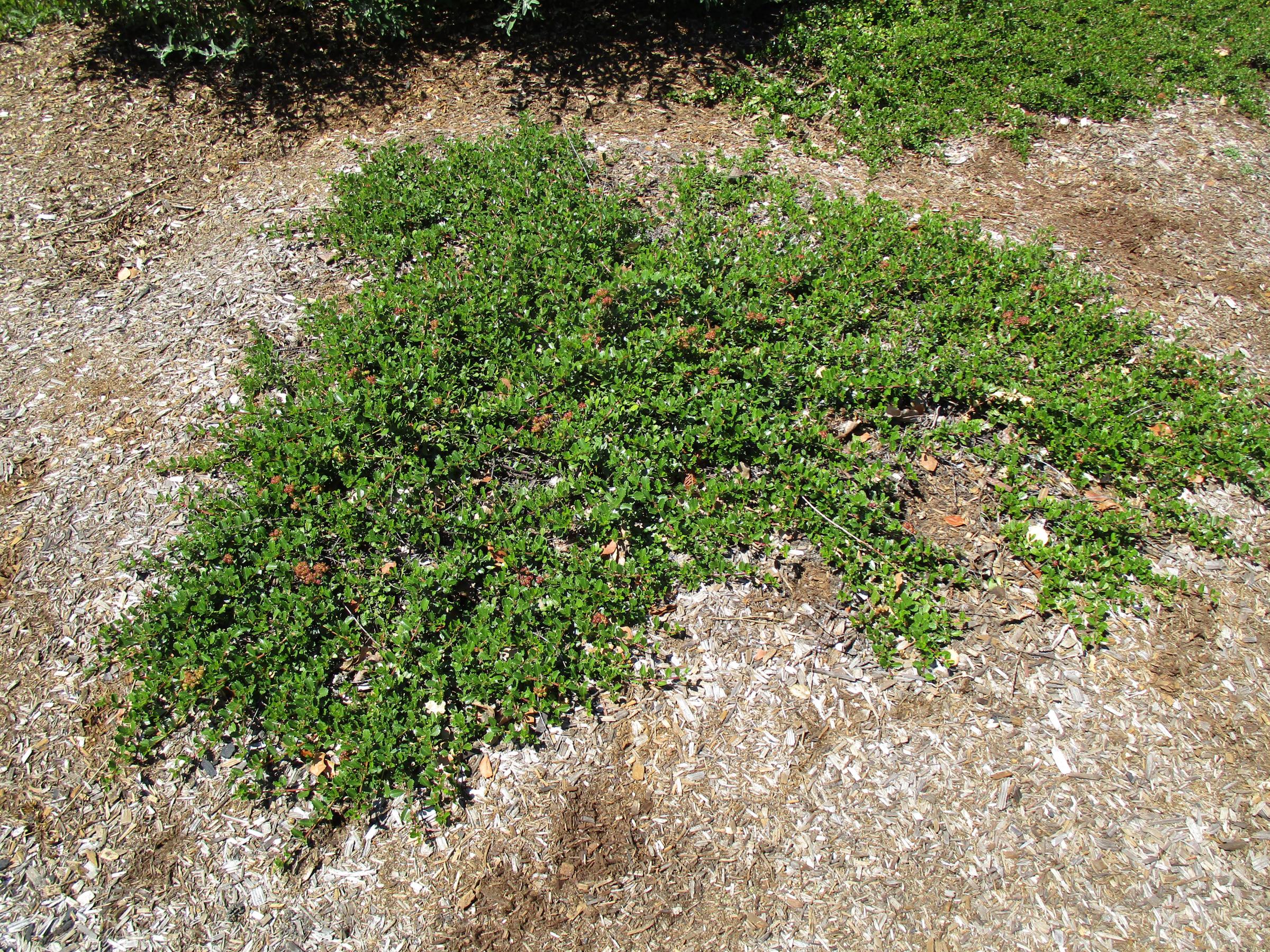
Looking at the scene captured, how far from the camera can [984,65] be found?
7047 mm

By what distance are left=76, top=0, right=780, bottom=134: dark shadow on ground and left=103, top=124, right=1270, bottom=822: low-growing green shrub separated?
2.06 m

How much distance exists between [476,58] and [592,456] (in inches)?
206

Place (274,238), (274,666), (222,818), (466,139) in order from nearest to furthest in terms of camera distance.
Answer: (222,818)
(274,666)
(274,238)
(466,139)

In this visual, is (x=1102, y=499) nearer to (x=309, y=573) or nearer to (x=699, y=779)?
(x=699, y=779)

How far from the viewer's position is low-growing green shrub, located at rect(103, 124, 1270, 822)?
10.5 feet

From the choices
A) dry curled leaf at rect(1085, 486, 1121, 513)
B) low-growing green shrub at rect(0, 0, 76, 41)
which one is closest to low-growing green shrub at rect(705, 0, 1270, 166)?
dry curled leaf at rect(1085, 486, 1121, 513)

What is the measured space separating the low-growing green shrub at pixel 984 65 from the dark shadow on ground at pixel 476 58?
54 cm

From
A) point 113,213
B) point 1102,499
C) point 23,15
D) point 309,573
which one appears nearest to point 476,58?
point 113,213

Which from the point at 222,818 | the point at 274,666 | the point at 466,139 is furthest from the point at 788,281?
the point at 222,818

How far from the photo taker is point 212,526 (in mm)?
3578

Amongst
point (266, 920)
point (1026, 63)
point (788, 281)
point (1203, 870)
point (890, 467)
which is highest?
point (1026, 63)

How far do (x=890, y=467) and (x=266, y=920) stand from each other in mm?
3393

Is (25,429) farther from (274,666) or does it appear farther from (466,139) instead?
(466,139)

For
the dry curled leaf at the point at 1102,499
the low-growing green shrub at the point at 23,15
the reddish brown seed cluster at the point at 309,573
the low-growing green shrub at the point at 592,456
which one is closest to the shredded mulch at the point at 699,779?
the low-growing green shrub at the point at 592,456
